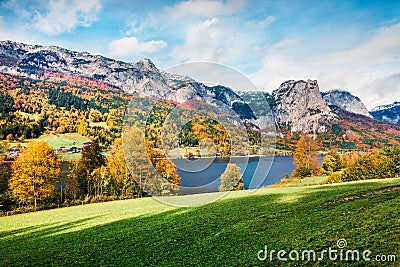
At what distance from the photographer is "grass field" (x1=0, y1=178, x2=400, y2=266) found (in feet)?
37.5

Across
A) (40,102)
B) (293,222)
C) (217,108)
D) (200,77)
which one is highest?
(40,102)

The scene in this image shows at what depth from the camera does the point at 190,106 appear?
18.3m

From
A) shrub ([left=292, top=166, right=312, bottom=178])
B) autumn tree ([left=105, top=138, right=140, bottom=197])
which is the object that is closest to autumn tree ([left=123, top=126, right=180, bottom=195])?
autumn tree ([left=105, top=138, right=140, bottom=197])

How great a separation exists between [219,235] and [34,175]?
33184 mm

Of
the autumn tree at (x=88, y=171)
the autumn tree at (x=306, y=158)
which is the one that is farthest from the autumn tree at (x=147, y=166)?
the autumn tree at (x=306, y=158)

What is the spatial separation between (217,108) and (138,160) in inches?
809

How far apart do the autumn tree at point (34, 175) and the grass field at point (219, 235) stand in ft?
51.2

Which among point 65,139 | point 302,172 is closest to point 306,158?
point 302,172

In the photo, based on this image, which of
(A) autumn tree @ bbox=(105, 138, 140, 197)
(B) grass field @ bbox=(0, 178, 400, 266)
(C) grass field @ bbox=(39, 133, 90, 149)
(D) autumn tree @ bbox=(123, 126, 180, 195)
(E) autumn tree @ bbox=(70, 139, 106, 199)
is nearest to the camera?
(B) grass field @ bbox=(0, 178, 400, 266)

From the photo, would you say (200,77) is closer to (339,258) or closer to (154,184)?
(339,258)

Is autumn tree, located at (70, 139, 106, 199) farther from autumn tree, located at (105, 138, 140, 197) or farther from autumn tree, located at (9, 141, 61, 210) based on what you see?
autumn tree, located at (9, 141, 61, 210)

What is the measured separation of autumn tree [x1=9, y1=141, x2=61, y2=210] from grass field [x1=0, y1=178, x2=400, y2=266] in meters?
15.6

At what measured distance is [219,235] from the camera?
50.3ft

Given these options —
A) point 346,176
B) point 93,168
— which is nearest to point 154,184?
point 93,168
